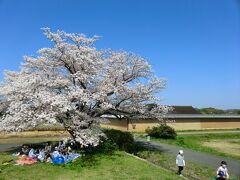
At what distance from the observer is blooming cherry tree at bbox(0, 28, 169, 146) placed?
2175cm

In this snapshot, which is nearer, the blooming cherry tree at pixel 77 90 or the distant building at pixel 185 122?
the blooming cherry tree at pixel 77 90

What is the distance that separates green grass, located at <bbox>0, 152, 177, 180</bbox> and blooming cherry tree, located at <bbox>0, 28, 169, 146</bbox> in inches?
81.9

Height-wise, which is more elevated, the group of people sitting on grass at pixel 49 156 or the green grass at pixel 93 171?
the group of people sitting on grass at pixel 49 156

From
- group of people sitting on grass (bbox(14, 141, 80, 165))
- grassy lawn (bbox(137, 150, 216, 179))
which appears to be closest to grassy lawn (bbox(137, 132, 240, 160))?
grassy lawn (bbox(137, 150, 216, 179))

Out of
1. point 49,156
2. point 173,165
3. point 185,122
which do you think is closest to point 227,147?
point 173,165

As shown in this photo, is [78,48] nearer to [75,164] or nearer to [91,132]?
[91,132]

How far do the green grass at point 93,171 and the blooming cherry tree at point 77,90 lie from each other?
2080 mm

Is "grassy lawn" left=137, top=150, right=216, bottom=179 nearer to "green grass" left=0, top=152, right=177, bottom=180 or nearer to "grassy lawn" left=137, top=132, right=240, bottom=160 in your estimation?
"green grass" left=0, top=152, right=177, bottom=180

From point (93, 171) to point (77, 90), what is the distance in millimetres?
5854

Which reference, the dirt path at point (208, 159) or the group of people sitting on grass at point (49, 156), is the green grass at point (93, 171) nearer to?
the group of people sitting on grass at point (49, 156)

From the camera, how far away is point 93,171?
18562mm

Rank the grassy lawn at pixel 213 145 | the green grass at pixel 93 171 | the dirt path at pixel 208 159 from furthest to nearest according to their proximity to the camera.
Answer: the grassy lawn at pixel 213 145 → the dirt path at pixel 208 159 → the green grass at pixel 93 171

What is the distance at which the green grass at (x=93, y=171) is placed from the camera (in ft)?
57.0

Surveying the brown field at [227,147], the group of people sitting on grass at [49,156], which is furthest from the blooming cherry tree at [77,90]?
the brown field at [227,147]
